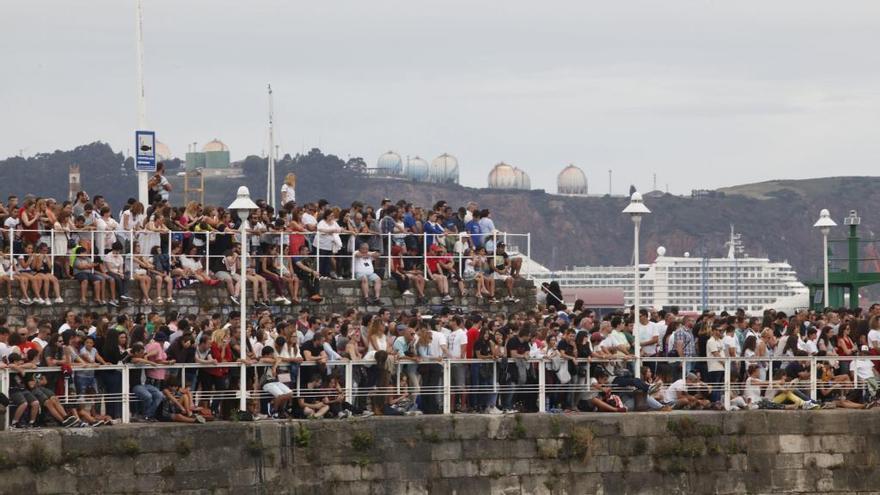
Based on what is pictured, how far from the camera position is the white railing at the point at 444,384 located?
24453mm

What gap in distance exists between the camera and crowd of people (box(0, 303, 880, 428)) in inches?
966

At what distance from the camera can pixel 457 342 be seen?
89.8ft

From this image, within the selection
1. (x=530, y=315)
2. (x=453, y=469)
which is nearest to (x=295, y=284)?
(x=530, y=315)

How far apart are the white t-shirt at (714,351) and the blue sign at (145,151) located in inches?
433

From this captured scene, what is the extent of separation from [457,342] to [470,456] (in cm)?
193

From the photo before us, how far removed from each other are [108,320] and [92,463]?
3.35m

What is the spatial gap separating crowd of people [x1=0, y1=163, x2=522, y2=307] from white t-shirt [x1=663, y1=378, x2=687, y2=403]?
20.2 feet

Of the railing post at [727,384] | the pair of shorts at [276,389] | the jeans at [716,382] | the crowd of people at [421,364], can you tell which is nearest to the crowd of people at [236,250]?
the crowd of people at [421,364]

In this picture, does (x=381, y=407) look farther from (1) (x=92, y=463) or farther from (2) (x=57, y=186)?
(2) (x=57, y=186)

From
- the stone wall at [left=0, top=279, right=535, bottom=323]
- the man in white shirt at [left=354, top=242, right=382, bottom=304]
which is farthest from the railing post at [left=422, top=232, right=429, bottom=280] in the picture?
the man in white shirt at [left=354, top=242, right=382, bottom=304]

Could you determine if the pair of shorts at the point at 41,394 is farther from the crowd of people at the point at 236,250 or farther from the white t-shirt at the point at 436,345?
the crowd of people at the point at 236,250

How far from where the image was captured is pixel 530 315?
1210 inches

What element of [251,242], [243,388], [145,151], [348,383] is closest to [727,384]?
[348,383]

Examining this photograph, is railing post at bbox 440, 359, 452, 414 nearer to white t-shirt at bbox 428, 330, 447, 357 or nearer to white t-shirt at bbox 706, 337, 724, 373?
white t-shirt at bbox 428, 330, 447, 357
